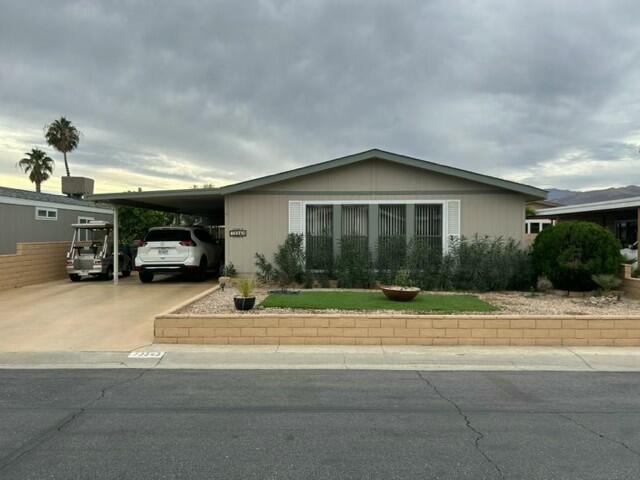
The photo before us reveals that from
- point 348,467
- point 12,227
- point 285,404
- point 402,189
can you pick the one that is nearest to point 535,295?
point 402,189

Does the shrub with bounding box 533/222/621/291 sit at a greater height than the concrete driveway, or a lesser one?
greater

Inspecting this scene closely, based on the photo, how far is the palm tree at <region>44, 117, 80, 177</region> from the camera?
142 ft

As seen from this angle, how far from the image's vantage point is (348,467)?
364 cm

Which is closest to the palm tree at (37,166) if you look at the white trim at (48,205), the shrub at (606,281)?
the white trim at (48,205)

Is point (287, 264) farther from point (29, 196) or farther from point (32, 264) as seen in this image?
point (29, 196)

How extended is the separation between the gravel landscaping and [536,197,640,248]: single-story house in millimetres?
8414

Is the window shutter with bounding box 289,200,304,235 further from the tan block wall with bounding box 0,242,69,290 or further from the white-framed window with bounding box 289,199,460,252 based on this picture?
the tan block wall with bounding box 0,242,69,290

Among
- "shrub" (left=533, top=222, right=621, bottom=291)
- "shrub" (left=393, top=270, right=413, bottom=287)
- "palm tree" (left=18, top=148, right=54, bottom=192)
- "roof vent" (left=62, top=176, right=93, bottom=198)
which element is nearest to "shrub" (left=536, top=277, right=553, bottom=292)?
"shrub" (left=533, top=222, right=621, bottom=291)

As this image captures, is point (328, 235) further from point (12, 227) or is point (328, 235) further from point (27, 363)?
point (12, 227)

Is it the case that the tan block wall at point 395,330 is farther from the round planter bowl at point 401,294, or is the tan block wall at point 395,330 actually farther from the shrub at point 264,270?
the shrub at point 264,270

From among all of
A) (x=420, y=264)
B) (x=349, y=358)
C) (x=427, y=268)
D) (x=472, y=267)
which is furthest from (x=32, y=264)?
(x=472, y=267)

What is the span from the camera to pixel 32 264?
589 inches

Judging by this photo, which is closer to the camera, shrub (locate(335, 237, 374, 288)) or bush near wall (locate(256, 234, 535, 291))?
bush near wall (locate(256, 234, 535, 291))

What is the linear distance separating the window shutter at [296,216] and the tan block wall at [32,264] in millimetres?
8080
